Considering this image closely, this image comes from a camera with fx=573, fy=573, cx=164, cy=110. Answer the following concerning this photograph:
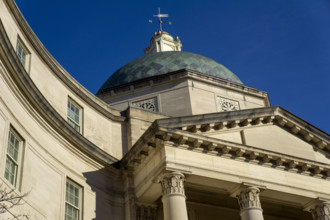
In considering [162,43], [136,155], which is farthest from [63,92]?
[162,43]

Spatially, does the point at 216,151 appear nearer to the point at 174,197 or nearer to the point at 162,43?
the point at 174,197

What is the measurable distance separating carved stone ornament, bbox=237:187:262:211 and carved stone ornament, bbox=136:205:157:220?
3.69 metres

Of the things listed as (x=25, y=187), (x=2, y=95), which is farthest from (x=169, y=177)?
(x=2, y=95)

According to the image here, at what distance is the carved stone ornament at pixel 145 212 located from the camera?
78.7 ft

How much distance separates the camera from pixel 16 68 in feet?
68.9

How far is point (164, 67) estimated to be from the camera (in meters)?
35.7

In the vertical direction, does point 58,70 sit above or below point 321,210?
above

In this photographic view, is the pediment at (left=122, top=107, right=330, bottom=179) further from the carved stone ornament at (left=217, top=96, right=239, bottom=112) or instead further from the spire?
the spire

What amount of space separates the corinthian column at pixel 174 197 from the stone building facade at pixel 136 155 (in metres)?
0.04

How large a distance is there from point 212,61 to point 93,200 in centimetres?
1648

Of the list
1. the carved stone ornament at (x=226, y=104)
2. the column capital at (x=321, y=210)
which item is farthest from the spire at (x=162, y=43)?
the column capital at (x=321, y=210)

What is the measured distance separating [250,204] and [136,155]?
5.05 meters

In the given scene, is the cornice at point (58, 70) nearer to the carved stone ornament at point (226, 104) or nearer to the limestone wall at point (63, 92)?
the limestone wall at point (63, 92)

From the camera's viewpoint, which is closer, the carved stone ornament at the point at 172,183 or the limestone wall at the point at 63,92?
the carved stone ornament at the point at 172,183
